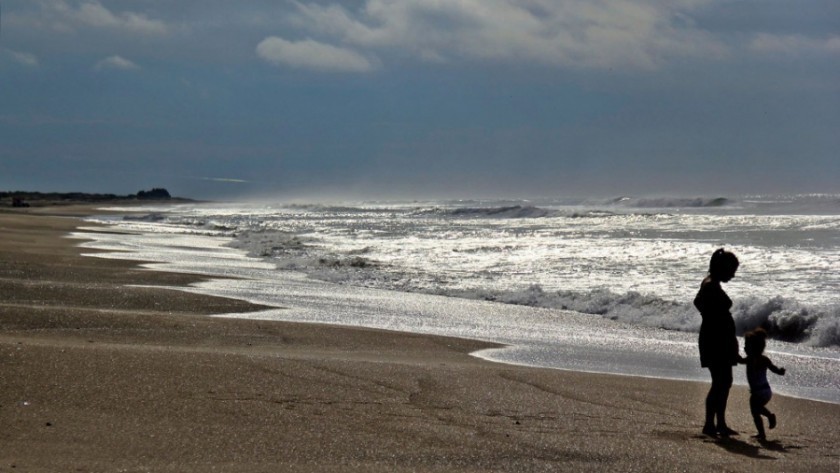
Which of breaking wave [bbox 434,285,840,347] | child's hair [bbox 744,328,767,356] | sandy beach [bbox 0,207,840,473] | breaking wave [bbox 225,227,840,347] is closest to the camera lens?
sandy beach [bbox 0,207,840,473]

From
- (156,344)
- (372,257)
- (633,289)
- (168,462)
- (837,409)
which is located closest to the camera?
(168,462)

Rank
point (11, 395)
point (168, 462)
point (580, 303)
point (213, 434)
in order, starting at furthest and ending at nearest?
1. point (580, 303)
2. point (11, 395)
3. point (213, 434)
4. point (168, 462)

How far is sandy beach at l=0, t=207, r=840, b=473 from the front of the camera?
4844 millimetres

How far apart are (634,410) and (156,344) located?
434 cm

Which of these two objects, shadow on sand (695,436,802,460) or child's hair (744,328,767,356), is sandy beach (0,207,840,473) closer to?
shadow on sand (695,436,802,460)

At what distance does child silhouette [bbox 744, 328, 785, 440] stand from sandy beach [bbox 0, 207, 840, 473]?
148 mm

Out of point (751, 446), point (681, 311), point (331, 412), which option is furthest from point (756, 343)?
point (681, 311)

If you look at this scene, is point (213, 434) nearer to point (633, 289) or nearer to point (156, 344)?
point (156, 344)

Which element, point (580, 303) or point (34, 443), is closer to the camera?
point (34, 443)

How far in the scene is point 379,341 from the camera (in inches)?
375

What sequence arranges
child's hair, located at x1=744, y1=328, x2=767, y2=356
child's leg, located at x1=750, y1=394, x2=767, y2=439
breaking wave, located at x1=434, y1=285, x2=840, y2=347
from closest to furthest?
child's leg, located at x1=750, y1=394, x2=767, y2=439 < child's hair, located at x1=744, y1=328, x2=767, y2=356 < breaking wave, located at x1=434, y1=285, x2=840, y2=347

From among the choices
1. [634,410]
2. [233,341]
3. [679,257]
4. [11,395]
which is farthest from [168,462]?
[679,257]

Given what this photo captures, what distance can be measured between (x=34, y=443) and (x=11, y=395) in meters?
1.03

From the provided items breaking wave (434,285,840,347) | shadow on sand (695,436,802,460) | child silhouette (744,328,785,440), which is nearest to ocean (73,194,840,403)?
breaking wave (434,285,840,347)
